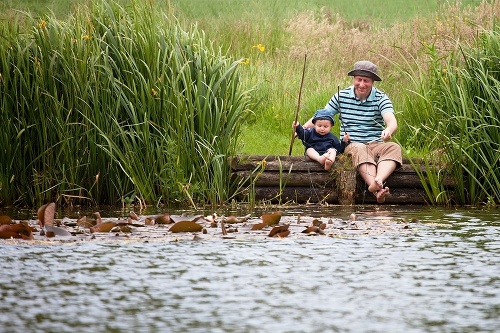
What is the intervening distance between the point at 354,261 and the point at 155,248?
4.04 feet

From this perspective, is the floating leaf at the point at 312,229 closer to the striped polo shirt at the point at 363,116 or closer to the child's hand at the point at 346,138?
the child's hand at the point at 346,138

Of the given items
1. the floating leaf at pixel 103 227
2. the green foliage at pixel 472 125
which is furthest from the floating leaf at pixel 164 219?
the green foliage at pixel 472 125

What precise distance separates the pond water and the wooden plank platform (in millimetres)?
2499

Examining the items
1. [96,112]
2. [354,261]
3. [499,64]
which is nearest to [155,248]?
[354,261]

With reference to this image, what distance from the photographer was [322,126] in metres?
9.74

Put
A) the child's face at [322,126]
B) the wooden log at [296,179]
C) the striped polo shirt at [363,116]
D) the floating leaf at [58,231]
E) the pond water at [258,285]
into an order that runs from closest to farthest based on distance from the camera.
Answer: the pond water at [258,285], the floating leaf at [58,231], the wooden log at [296,179], the child's face at [322,126], the striped polo shirt at [363,116]

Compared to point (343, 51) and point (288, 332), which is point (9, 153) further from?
point (343, 51)

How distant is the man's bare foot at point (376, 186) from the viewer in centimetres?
927

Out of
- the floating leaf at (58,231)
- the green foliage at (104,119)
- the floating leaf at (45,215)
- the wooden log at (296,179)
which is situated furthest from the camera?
the wooden log at (296,179)

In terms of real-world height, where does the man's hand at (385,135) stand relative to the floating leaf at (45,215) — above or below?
above

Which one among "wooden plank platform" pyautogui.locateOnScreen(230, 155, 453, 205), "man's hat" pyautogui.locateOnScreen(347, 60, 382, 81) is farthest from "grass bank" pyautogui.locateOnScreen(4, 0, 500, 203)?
"man's hat" pyautogui.locateOnScreen(347, 60, 382, 81)

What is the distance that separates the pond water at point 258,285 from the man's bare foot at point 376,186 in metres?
2.25

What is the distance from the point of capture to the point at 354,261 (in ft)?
19.0

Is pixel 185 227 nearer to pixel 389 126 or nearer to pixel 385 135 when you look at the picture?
pixel 385 135
